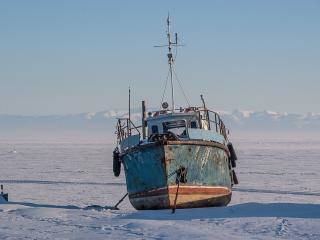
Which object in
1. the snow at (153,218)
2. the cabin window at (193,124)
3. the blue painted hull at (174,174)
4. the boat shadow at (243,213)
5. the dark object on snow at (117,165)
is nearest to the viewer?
the snow at (153,218)

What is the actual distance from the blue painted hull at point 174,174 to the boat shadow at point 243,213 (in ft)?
2.07

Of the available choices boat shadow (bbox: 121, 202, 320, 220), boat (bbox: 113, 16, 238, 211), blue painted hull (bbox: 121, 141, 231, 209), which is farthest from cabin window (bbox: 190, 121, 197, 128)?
boat shadow (bbox: 121, 202, 320, 220)

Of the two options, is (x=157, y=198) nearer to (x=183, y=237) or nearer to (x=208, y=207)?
(x=208, y=207)

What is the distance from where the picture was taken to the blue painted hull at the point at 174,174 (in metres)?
15.5

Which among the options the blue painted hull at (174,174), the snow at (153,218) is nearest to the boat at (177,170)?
the blue painted hull at (174,174)

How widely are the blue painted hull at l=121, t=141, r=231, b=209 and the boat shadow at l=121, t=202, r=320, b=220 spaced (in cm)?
63

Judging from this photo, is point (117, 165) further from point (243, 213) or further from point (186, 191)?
point (243, 213)

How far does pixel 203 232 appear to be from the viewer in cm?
1143

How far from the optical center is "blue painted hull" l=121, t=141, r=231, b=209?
1548cm

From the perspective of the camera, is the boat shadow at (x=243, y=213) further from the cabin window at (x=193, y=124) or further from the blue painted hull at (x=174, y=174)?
the cabin window at (x=193, y=124)

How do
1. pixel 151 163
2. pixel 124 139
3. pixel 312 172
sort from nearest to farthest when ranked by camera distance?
1. pixel 151 163
2. pixel 124 139
3. pixel 312 172

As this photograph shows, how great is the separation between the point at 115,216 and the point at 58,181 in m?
12.7

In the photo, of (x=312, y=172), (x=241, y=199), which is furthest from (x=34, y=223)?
(x=312, y=172)

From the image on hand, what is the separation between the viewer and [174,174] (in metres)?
15.5
